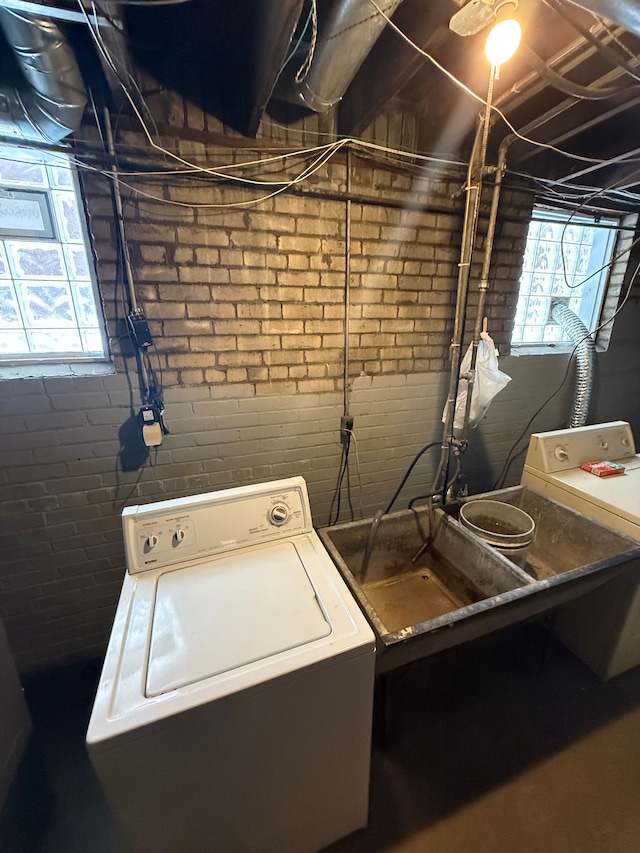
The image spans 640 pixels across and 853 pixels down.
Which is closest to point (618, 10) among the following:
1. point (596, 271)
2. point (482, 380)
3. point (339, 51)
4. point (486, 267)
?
point (339, 51)

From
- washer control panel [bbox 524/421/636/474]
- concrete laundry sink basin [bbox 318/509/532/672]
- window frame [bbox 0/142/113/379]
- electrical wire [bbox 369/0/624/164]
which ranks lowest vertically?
concrete laundry sink basin [bbox 318/509/532/672]

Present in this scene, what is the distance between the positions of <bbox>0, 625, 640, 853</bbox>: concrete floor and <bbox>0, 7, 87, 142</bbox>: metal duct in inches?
80.7

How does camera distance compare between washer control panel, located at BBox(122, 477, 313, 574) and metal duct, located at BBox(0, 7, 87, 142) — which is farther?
washer control panel, located at BBox(122, 477, 313, 574)

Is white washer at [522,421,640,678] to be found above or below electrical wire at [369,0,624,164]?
below

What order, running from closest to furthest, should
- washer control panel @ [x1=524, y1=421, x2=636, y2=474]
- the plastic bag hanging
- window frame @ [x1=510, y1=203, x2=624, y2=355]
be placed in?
the plastic bag hanging < washer control panel @ [x1=524, y1=421, x2=636, y2=474] < window frame @ [x1=510, y1=203, x2=624, y2=355]

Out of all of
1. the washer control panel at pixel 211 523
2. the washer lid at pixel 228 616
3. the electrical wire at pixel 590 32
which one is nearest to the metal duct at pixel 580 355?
the electrical wire at pixel 590 32

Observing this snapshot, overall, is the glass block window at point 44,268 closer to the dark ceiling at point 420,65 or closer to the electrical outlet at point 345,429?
the dark ceiling at point 420,65

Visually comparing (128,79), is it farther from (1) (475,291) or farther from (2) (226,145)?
(1) (475,291)

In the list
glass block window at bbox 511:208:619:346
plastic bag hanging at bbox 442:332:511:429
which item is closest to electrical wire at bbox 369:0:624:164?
glass block window at bbox 511:208:619:346

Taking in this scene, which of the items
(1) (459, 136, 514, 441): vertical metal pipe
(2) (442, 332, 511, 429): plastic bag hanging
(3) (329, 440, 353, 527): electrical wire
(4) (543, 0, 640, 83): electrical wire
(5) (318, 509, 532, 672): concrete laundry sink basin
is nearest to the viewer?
(4) (543, 0, 640, 83): electrical wire

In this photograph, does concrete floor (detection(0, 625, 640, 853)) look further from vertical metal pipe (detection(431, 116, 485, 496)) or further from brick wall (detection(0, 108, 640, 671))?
vertical metal pipe (detection(431, 116, 485, 496))

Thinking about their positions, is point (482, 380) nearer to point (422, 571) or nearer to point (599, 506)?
point (599, 506)

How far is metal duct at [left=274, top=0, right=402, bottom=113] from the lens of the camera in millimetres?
938

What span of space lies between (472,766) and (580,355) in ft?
7.36
